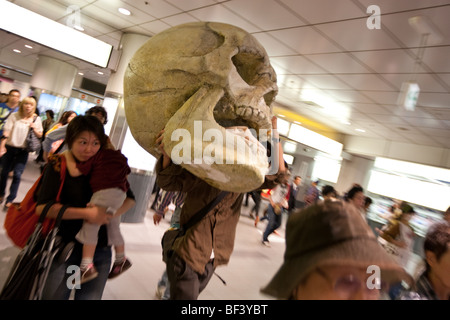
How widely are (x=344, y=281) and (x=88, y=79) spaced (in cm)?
1100

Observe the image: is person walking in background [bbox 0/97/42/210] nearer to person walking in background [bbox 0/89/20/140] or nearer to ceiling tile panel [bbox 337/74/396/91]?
person walking in background [bbox 0/89/20/140]

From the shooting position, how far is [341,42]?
243 cm

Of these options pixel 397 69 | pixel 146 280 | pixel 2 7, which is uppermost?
pixel 397 69

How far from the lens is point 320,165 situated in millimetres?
715

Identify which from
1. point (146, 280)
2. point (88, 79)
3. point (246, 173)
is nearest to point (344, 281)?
point (246, 173)

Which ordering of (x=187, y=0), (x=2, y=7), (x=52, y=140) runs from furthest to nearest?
(x=187, y=0) < (x=2, y=7) < (x=52, y=140)

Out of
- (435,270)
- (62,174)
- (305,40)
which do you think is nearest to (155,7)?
(305,40)

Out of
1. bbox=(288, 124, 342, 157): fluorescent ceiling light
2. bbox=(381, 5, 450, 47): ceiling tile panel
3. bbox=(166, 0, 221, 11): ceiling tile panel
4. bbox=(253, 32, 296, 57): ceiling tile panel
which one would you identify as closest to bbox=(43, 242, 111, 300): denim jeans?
bbox=(381, 5, 450, 47): ceiling tile panel

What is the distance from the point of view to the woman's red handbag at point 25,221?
2.53ft

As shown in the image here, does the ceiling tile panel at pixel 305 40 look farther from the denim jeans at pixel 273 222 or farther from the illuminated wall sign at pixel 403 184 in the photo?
the illuminated wall sign at pixel 403 184

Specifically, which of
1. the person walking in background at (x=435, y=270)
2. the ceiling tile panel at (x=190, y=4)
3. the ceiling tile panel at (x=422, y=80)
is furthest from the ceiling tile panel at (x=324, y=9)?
the person walking in background at (x=435, y=270)

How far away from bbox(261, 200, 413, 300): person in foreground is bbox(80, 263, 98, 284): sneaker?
2.20 ft

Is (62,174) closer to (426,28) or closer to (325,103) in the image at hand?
(426,28)
